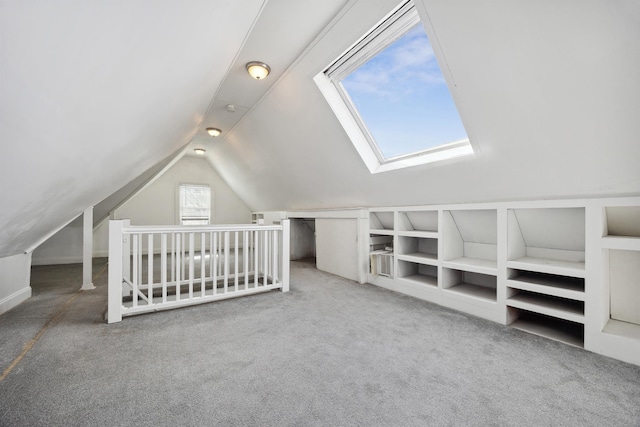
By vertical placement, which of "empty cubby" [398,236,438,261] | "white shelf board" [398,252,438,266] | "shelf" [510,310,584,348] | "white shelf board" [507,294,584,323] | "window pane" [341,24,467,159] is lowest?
"shelf" [510,310,584,348]

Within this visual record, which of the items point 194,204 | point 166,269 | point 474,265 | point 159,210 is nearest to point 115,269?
point 166,269

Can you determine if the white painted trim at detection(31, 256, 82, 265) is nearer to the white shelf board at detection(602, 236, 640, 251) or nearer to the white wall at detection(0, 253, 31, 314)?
the white wall at detection(0, 253, 31, 314)

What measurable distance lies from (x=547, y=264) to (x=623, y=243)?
464 millimetres

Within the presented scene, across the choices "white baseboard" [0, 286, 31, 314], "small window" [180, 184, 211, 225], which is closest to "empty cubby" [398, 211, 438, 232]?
"white baseboard" [0, 286, 31, 314]

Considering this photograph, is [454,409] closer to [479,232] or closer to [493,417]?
[493,417]

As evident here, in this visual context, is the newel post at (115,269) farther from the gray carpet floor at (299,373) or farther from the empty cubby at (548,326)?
the empty cubby at (548,326)

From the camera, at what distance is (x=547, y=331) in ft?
6.52

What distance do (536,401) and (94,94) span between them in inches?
94.8

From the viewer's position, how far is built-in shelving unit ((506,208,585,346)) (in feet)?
6.20

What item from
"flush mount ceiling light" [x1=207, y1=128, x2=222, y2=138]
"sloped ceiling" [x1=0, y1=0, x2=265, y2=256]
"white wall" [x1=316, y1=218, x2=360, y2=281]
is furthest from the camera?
"flush mount ceiling light" [x1=207, y1=128, x2=222, y2=138]

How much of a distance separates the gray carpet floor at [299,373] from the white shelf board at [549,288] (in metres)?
0.34

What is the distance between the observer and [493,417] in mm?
1130

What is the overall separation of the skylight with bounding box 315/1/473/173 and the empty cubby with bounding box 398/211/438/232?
0.72 meters

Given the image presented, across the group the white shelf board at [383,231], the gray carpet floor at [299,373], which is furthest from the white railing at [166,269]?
the white shelf board at [383,231]
